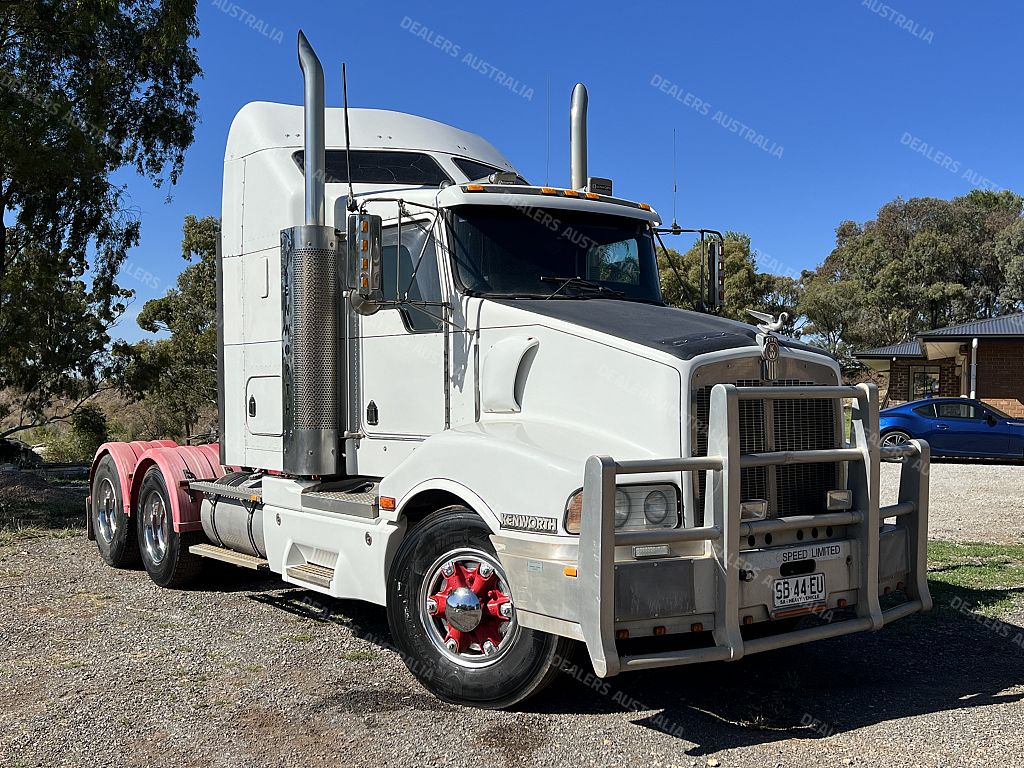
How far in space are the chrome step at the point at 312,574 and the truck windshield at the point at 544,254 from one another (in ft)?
6.72

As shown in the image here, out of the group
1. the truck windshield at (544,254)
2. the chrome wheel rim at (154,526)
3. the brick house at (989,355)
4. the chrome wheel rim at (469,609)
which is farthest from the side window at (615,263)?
the brick house at (989,355)

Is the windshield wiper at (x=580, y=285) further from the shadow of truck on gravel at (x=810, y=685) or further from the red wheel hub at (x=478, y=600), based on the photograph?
the shadow of truck on gravel at (x=810, y=685)

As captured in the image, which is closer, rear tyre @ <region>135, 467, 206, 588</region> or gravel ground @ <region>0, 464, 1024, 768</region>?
gravel ground @ <region>0, 464, 1024, 768</region>

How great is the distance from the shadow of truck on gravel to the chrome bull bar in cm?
48

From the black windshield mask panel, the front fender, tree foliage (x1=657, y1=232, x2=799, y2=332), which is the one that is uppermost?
tree foliage (x1=657, y1=232, x2=799, y2=332)

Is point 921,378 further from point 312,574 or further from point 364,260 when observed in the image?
point 364,260

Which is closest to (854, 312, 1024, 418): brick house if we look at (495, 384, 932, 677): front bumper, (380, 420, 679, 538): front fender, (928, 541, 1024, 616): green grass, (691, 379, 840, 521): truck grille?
(928, 541, 1024, 616): green grass

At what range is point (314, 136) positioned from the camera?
22.3ft

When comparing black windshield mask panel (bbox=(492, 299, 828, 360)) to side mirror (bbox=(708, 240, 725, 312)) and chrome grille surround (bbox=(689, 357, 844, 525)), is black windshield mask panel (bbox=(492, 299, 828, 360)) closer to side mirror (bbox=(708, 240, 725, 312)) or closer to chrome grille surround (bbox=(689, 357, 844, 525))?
chrome grille surround (bbox=(689, 357, 844, 525))

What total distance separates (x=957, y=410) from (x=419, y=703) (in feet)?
61.3

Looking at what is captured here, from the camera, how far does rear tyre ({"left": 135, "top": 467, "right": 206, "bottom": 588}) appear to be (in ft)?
27.5

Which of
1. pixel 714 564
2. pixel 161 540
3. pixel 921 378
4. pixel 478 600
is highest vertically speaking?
pixel 921 378

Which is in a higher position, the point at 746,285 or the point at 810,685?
the point at 746,285

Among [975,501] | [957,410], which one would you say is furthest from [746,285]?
[975,501]
